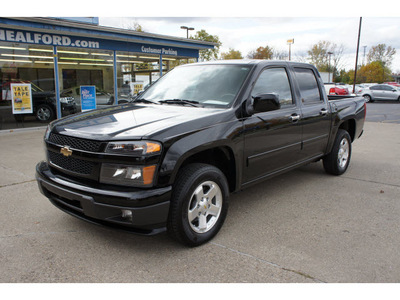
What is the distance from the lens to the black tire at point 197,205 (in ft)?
9.85

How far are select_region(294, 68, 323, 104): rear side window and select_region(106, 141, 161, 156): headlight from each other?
2.68m

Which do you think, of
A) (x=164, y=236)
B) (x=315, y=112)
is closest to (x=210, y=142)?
(x=164, y=236)

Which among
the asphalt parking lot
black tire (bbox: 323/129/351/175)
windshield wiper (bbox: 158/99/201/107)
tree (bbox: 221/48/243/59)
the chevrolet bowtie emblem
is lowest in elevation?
the asphalt parking lot

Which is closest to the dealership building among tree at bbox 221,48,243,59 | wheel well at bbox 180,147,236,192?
wheel well at bbox 180,147,236,192

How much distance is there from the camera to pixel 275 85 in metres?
4.32

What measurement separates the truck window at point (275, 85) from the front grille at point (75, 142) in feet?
6.11

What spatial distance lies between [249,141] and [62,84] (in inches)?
366

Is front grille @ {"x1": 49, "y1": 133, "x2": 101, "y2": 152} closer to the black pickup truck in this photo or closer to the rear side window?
the black pickup truck

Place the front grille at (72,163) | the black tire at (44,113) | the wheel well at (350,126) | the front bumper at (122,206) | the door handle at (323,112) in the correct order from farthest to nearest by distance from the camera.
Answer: the black tire at (44,113)
the wheel well at (350,126)
the door handle at (323,112)
the front grille at (72,163)
the front bumper at (122,206)

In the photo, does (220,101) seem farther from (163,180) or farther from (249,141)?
(163,180)

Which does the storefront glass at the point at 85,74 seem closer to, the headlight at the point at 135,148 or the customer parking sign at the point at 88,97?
the customer parking sign at the point at 88,97

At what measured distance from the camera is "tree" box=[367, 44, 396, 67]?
75.9 m

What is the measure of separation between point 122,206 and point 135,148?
48 centimetres

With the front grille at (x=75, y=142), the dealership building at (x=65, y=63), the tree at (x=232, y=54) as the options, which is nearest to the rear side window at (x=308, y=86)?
the front grille at (x=75, y=142)
